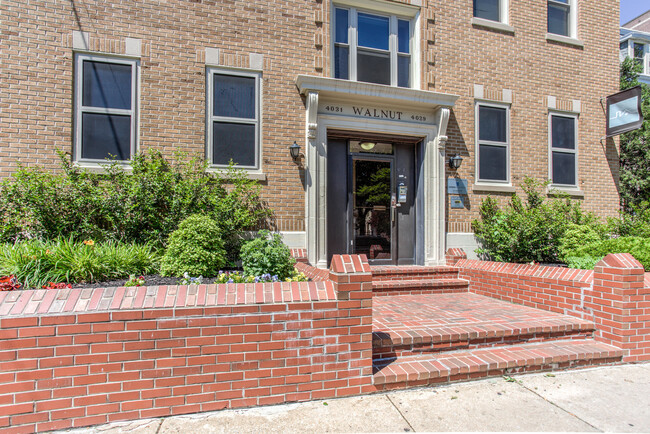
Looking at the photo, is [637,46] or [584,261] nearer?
[584,261]

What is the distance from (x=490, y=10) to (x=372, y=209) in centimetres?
537

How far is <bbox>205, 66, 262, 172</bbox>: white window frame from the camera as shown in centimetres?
618

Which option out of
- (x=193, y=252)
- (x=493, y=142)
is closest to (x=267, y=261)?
(x=193, y=252)

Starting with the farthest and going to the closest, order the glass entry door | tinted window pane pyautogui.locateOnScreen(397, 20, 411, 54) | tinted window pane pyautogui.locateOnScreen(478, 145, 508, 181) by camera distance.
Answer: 1. tinted window pane pyautogui.locateOnScreen(478, 145, 508, 181)
2. tinted window pane pyautogui.locateOnScreen(397, 20, 411, 54)
3. the glass entry door

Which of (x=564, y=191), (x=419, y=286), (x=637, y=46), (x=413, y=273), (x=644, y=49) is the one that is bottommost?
(x=419, y=286)

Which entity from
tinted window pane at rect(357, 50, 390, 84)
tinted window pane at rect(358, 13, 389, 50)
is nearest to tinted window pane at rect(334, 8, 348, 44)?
tinted window pane at rect(358, 13, 389, 50)

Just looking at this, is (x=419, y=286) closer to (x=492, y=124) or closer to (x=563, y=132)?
(x=492, y=124)

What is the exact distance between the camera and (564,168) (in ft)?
26.8

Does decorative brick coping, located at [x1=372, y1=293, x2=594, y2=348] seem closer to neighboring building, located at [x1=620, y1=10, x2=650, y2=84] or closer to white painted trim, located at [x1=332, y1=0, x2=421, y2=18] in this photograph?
white painted trim, located at [x1=332, y1=0, x2=421, y2=18]

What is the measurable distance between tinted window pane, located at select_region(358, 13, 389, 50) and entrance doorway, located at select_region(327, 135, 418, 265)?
6.36 feet

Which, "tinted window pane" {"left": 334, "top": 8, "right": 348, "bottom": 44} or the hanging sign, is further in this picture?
the hanging sign

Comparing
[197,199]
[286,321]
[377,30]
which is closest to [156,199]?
[197,199]

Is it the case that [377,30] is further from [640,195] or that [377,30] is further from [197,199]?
[640,195]

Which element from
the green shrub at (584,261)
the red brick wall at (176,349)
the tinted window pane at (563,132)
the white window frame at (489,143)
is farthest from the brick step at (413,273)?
the tinted window pane at (563,132)
